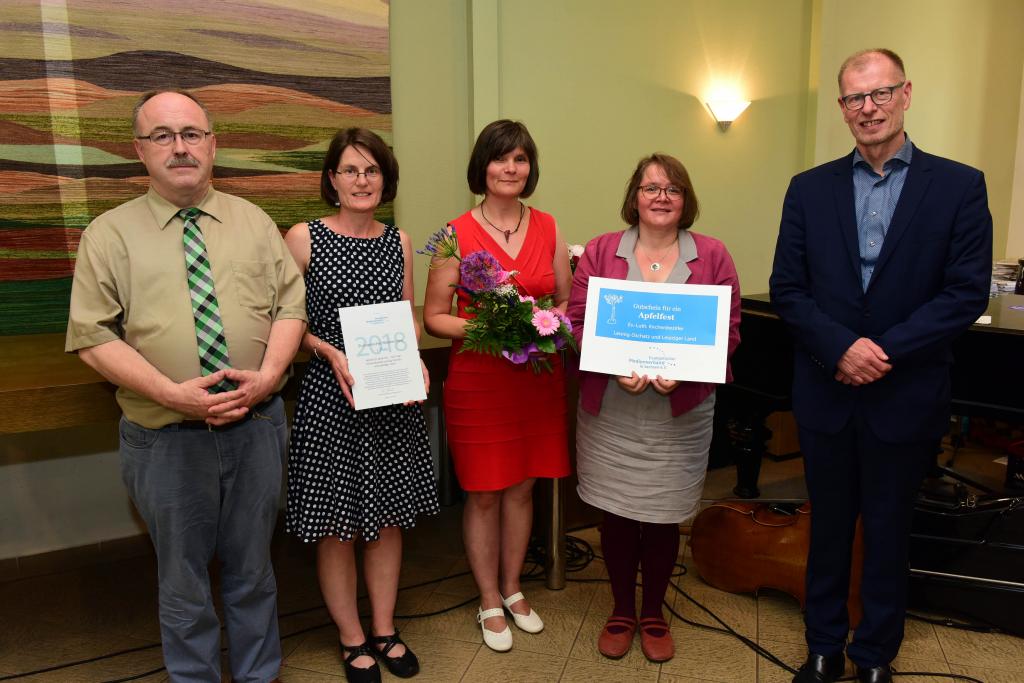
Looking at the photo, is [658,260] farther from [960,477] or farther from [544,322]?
[960,477]

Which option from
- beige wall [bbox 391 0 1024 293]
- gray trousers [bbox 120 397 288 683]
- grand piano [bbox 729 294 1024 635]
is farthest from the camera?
beige wall [bbox 391 0 1024 293]

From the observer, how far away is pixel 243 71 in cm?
328

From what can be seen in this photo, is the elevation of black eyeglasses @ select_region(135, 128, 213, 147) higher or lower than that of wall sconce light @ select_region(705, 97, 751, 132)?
lower

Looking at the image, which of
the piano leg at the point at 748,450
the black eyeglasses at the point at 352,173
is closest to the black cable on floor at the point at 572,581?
the piano leg at the point at 748,450

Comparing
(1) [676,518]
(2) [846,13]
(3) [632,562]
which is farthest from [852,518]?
(2) [846,13]

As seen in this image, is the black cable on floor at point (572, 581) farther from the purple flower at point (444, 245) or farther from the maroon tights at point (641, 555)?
the purple flower at point (444, 245)

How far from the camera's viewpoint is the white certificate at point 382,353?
7.25 ft

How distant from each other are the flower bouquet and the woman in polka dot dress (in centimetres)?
20

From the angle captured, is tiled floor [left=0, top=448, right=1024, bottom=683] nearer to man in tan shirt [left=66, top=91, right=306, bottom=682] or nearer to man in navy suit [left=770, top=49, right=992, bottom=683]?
man in navy suit [left=770, top=49, right=992, bottom=683]

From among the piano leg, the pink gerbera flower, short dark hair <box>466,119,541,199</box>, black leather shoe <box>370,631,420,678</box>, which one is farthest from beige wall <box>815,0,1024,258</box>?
black leather shoe <box>370,631,420,678</box>

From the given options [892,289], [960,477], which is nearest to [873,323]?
[892,289]

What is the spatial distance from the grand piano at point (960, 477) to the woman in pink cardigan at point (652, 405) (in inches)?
40.7

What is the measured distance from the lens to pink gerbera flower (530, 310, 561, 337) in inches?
91.6

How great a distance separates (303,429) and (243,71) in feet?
5.85
